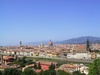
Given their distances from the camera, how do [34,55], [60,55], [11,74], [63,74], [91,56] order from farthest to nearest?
[34,55]
[60,55]
[91,56]
[11,74]
[63,74]

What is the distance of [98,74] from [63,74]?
197 cm

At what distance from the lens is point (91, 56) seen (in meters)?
31.4

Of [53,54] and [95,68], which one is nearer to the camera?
[95,68]

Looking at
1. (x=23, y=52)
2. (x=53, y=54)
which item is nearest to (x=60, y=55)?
(x=53, y=54)

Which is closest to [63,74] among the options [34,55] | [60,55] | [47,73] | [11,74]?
[47,73]

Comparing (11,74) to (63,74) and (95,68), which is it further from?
(95,68)

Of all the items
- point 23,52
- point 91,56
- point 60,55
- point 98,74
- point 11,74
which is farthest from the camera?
point 23,52

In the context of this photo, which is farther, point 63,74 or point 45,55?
point 45,55

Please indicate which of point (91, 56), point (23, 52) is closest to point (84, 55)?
point (91, 56)

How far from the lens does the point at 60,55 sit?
35.3 m

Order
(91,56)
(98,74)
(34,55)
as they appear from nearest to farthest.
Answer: (98,74)
(91,56)
(34,55)

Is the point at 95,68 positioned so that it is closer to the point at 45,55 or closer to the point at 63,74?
the point at 63,74

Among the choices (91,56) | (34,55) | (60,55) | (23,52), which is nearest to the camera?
(91,56)

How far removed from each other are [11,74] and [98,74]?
16.3 feet
